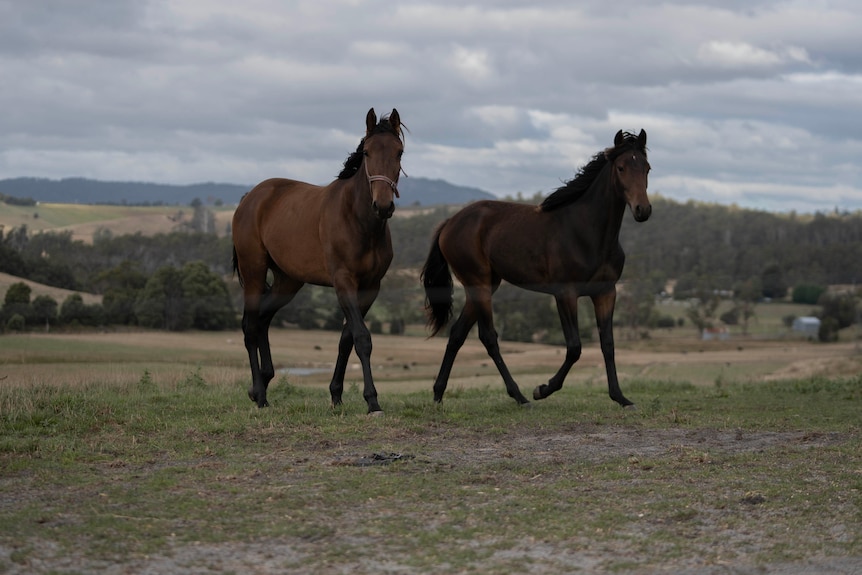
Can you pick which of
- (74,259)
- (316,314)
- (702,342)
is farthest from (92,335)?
(702,342)

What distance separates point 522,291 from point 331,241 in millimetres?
50767

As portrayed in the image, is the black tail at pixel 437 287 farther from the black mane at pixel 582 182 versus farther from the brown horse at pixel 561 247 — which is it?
the black mane at pixel 582 182

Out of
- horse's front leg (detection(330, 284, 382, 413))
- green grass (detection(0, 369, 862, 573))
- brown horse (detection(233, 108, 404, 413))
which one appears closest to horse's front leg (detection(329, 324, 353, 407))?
brown horse (detection(233, 108, 404, 413))

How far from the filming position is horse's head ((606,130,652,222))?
11.0 meters

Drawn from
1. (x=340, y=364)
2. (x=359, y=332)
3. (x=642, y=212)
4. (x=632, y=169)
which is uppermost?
(x=632, y=169)

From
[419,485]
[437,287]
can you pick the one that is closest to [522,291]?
[437,287]

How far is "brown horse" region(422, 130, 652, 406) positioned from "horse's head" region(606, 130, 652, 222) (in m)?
0.01

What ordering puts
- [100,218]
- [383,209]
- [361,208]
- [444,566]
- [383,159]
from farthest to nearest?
[100,218] → [361,208] → [383,159] → [383,209] → [444,566]

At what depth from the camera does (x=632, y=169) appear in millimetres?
11258

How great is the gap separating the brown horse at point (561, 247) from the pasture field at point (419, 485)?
835 mm

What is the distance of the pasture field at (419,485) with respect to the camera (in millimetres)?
5188

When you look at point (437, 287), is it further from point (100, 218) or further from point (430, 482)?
point (100, 218)

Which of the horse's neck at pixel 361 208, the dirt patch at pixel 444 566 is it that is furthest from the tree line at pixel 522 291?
the dirt patch at pixel 444 566

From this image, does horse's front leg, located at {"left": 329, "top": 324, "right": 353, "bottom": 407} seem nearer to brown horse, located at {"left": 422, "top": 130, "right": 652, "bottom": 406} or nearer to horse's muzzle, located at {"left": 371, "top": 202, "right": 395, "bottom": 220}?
brown horse, located at {"left": 422, "top": 130, "right": 652, "bottom": 406}
